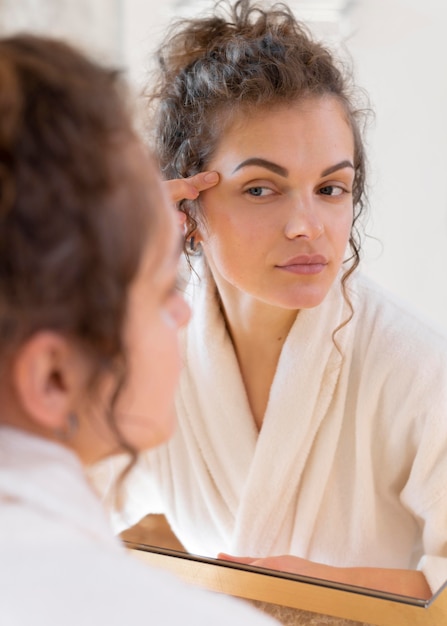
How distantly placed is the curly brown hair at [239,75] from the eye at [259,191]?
0.05m

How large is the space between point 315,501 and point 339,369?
12cm

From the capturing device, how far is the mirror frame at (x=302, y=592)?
692 mm

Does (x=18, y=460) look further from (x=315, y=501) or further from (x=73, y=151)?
(x=315, y=501)

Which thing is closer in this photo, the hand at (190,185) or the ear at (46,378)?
the ear at (46,378)

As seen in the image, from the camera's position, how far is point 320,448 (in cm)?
72

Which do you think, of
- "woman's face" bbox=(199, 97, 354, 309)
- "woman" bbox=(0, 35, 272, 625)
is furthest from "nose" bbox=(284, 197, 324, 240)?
"woman" bbox=(0, 35, 272, 625)

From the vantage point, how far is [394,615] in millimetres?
695

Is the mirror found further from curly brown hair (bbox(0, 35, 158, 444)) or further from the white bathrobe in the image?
curly brown hair (bbox(0, 35, 158, 444))

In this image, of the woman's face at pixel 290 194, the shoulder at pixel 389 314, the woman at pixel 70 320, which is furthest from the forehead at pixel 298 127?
the woman at pixel 70 320

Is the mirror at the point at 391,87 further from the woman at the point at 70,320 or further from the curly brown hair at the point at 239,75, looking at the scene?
the woman at the point at 70,320

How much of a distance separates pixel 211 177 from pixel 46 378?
369mm

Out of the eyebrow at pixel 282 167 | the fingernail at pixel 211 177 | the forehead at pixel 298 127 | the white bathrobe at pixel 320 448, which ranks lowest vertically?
the white bathrobe at pixel 320 448

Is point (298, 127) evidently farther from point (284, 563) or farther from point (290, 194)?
point (284, 563)

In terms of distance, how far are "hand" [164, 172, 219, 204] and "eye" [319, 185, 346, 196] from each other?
9 cm
